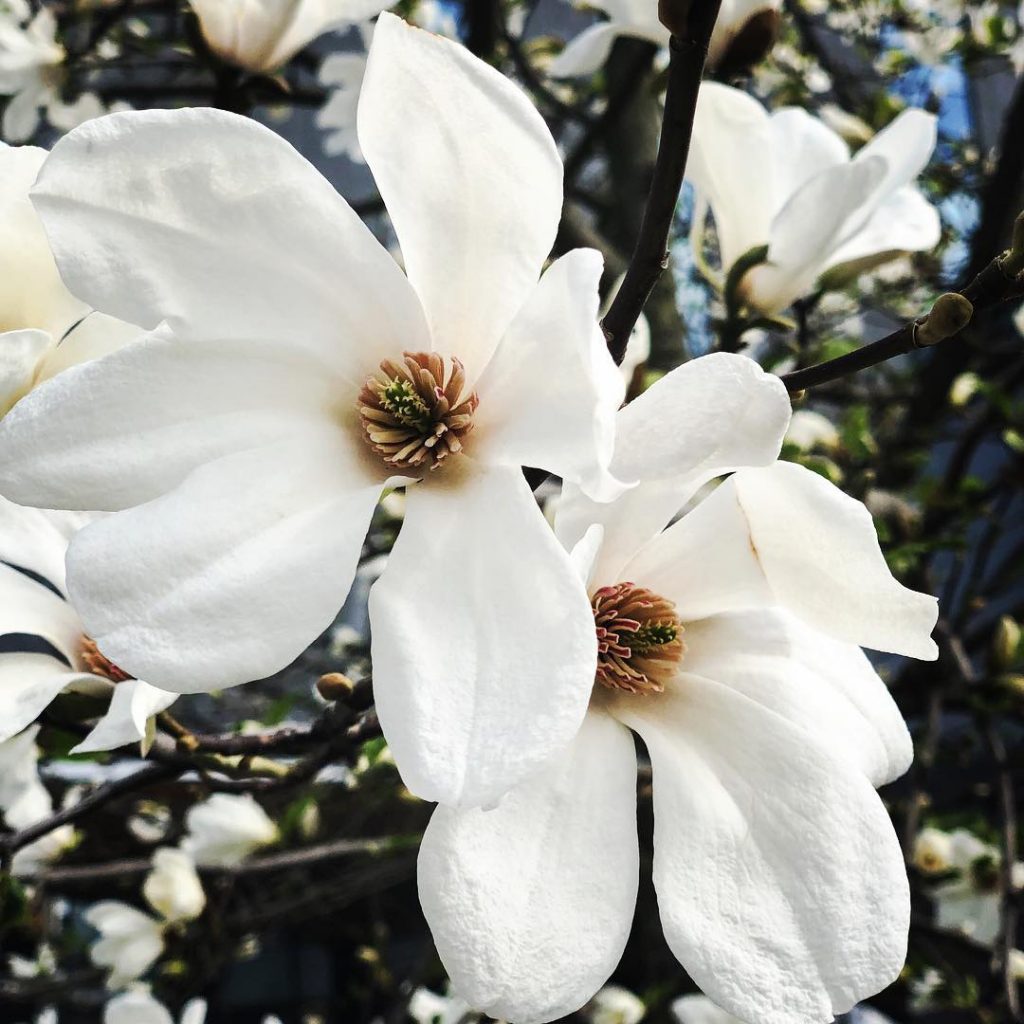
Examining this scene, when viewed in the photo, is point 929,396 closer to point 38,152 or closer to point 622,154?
point 622,154

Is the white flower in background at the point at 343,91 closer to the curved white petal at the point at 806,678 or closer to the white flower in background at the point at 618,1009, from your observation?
the curved white petal at the point at 806,678

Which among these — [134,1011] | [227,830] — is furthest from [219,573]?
[227,830]

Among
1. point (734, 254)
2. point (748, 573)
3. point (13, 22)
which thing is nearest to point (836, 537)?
point (748, 573)

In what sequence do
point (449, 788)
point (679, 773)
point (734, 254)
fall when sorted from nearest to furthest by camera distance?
point (449, 788) < point (679, 773) < point (734, 254)

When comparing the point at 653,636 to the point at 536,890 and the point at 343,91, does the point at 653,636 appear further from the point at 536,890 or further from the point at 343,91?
the point at 343,91

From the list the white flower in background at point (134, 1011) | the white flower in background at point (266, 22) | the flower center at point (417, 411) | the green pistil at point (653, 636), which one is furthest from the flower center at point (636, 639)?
the white flower in background at point (134, 1011)

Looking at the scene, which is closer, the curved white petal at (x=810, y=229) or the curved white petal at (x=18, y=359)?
the curved white petal at (x=18, y=359)
